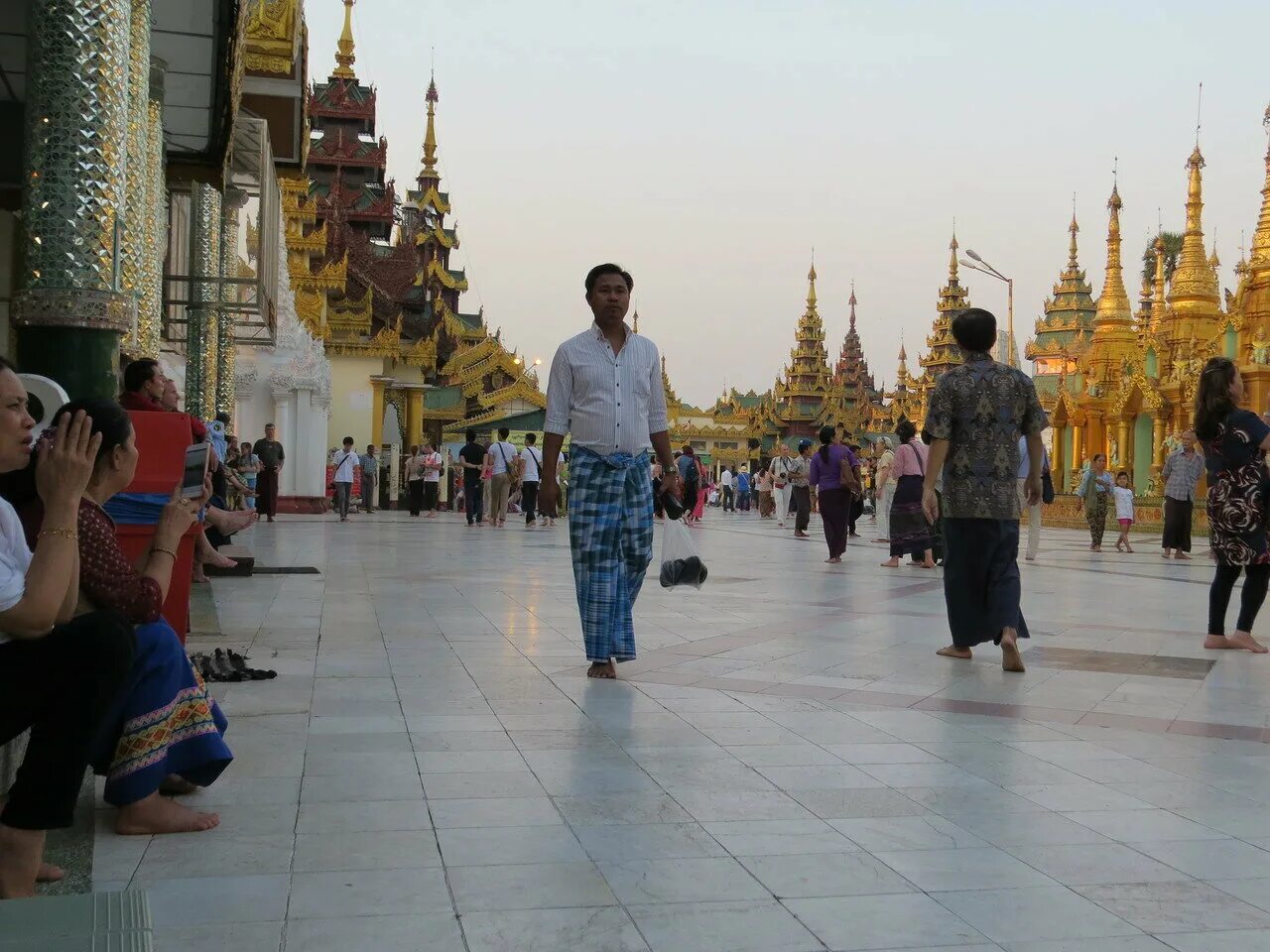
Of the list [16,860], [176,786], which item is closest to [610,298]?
[176,786]

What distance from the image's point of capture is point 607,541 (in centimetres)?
642

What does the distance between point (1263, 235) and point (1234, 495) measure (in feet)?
94.5

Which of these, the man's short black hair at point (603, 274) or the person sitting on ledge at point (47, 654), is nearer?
the person sitting on ledge at point (47, 654)

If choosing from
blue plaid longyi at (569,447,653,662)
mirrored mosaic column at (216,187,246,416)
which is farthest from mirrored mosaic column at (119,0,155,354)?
mirrored mosaic column at (216,187,246,416)

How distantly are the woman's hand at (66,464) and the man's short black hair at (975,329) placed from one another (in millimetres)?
4913

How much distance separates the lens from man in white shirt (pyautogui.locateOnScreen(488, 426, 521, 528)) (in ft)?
78.5

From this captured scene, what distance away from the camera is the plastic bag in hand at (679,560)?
6.76m

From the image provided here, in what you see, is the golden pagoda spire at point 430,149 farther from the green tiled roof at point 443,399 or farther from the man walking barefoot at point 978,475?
the man walking barefoot at point 978,475

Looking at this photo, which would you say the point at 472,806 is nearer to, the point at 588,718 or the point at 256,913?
the point at 256,913

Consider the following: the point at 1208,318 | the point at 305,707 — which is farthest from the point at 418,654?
the point at 1208,318

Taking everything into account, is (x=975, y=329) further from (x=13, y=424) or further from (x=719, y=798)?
(x=13, y=424)

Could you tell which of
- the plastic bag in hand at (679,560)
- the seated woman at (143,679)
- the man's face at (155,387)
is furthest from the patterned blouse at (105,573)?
the plastic bag in hand at (679,560)

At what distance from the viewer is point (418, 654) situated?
23.2ft

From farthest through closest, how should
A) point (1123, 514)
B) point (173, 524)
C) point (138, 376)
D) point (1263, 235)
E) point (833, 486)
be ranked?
point (1263, 235) < point (1123, 514) < point (833, 486) < point (138, 376) < point (173, 524)
